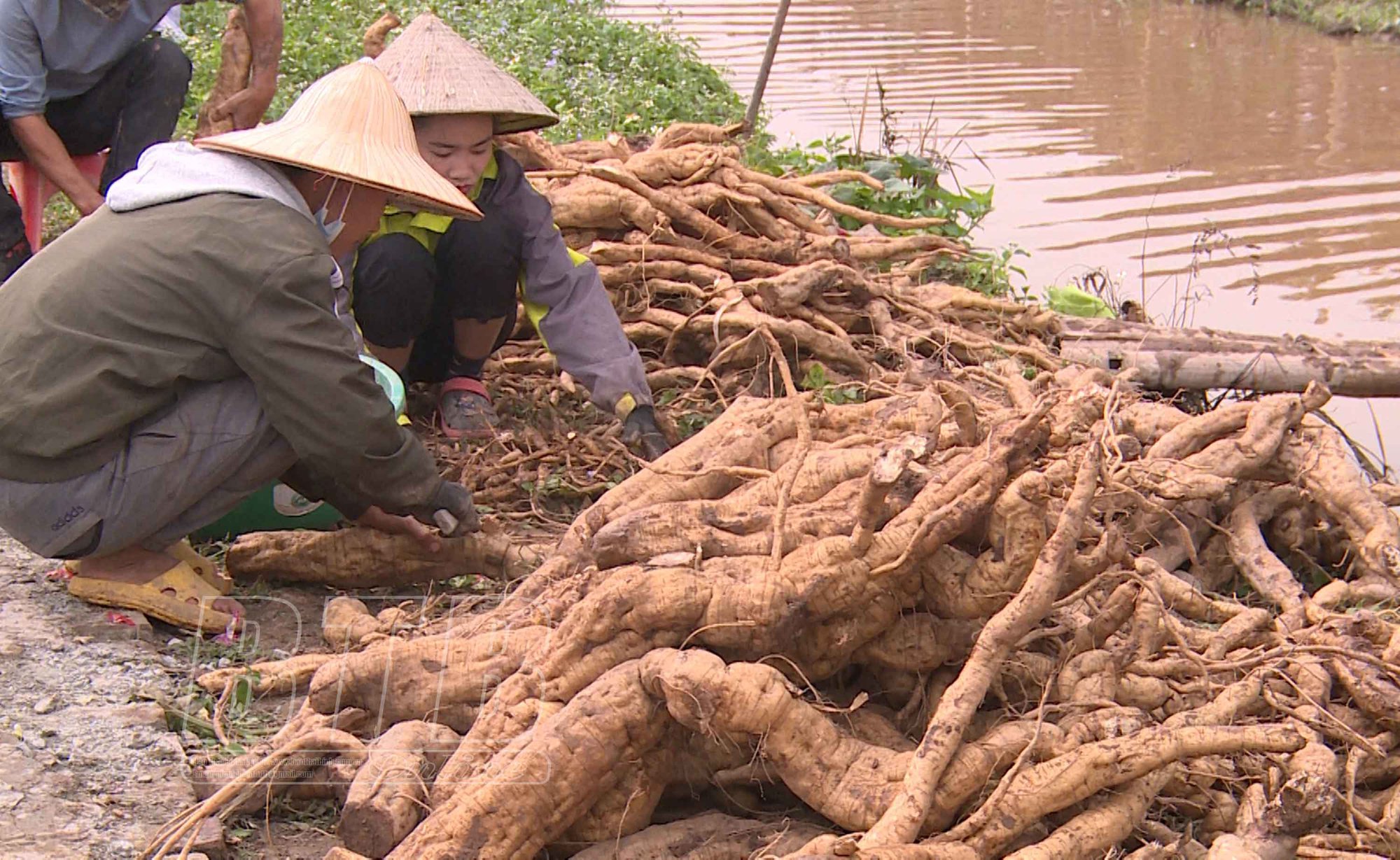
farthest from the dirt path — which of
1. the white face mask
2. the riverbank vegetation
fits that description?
the riverbank vegetation

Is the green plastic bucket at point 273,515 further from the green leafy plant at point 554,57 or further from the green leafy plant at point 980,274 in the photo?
the green leafy plant at point 554,57

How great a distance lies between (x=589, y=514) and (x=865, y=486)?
70 cm

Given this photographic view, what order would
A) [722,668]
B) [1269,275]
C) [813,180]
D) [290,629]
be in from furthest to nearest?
1. [1269,275]
2. [813,180]
3. [290,629]
4. [722,668]

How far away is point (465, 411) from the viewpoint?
377 centimetres

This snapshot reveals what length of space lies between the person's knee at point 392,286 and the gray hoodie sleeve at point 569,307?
0.26 meters

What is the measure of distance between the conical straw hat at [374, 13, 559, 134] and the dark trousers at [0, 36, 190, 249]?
3.17 ft

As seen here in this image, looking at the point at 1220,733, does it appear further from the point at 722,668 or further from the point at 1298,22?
the point at 1298,22

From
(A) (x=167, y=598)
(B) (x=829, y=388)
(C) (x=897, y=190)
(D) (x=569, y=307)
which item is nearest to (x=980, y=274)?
(C) (x=897, y=190)

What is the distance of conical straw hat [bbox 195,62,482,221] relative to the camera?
2633 millimetres

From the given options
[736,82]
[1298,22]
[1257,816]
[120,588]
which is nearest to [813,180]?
[120,588]

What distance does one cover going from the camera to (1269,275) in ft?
21.2

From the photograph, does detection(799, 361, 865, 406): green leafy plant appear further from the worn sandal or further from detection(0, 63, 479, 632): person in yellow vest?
detection(0, 63, 479, 632): person in yellow vest

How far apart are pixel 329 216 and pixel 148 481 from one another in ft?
2.03

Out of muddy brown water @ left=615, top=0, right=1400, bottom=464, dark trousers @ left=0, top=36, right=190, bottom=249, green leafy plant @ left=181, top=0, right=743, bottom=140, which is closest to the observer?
dark trousers @ left=0, top=36, right=190, bottom=249
